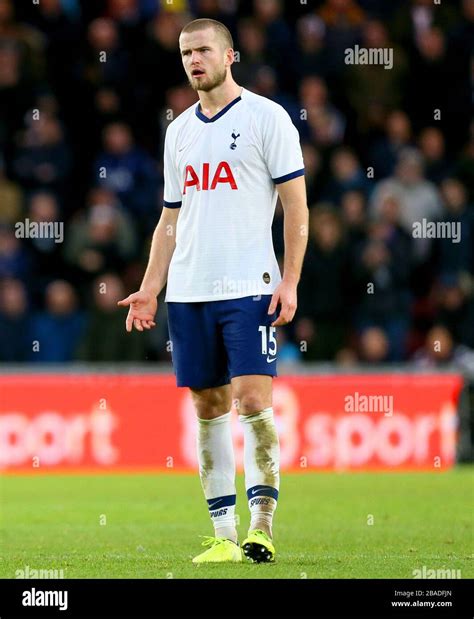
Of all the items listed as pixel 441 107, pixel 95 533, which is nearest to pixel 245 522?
pixel 95 533

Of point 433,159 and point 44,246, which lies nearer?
point 44,246

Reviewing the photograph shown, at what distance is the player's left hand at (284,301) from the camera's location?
7.86m

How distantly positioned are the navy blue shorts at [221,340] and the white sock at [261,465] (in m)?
0.26

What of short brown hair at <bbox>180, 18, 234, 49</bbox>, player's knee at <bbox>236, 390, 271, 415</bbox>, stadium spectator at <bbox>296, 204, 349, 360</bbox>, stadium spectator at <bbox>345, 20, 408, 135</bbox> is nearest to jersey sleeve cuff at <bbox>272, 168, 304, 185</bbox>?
short brown hair at <bbox>180, 18, 234, 49</bbox>

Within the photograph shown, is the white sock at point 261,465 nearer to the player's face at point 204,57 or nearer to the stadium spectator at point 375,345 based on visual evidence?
the player's face at point 204,57

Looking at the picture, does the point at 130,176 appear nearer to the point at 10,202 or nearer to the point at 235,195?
the point at 10,202

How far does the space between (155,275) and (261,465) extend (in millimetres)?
1253

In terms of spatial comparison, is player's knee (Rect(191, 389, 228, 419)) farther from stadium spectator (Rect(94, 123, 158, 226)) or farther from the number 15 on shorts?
stadium spectator (Rect(94, 123, 158, 226))

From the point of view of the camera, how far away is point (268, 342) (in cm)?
798

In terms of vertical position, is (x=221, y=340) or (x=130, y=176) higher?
(x=130, y=176)

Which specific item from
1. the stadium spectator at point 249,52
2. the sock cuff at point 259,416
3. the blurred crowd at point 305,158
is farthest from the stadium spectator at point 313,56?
the sock cuff at point 259,416

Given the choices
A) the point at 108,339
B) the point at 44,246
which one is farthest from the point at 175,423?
the point at 44,246

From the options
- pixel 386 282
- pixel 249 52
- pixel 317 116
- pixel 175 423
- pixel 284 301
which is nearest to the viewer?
pixel 284 301
